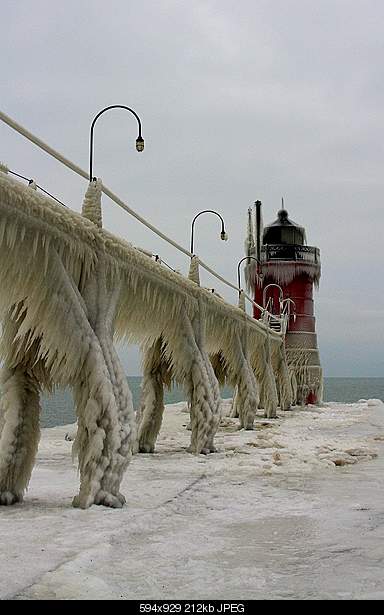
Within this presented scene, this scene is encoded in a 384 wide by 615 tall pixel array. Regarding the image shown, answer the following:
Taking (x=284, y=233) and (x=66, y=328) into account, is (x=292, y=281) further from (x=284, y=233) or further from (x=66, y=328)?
(x=66, y=328)

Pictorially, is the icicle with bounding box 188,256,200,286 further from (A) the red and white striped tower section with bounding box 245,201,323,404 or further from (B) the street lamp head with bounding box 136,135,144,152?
(A) the red and white striped tower section with bounding box 245,201,323,404

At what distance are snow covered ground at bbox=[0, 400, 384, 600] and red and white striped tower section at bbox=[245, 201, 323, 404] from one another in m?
21.3

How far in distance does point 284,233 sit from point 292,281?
291 centimetres

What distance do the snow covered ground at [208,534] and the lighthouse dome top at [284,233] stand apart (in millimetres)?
25043

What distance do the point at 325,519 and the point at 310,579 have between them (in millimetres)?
1980

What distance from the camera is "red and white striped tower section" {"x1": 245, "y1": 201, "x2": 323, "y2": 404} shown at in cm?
3152

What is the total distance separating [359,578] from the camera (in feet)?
13.5

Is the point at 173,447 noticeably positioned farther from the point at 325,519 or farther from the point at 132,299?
the point at 325,519

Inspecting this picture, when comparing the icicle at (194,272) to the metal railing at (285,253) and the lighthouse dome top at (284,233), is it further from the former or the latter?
the lighthouse dome top at (284,233)

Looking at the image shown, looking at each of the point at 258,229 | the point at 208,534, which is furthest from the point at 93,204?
the point at 258,229

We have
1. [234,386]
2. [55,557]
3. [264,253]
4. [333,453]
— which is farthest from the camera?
[264,253]

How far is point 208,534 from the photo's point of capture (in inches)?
215

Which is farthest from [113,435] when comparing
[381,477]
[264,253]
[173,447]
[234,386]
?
[264,253]

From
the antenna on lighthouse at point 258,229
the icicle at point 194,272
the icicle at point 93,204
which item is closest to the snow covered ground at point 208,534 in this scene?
the icicle at point 93,204
